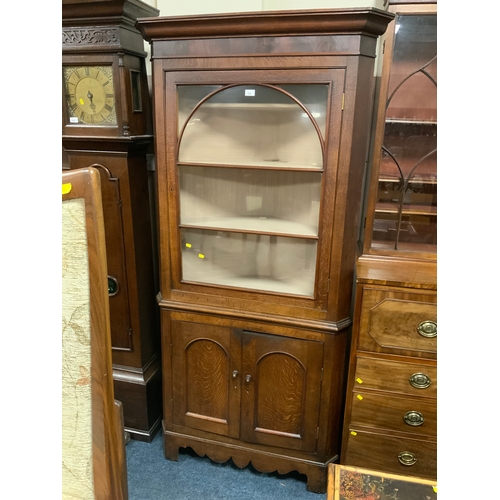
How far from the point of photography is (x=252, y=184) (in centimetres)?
146

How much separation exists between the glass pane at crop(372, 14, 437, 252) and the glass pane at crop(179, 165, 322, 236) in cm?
24

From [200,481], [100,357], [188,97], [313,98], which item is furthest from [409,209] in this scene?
[200,481]

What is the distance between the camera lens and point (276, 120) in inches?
53.2

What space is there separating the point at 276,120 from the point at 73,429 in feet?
3.47

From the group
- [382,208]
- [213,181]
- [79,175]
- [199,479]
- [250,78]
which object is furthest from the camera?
[199,479]

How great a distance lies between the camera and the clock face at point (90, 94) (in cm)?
144

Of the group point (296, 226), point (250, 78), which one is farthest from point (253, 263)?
point (250, 78)

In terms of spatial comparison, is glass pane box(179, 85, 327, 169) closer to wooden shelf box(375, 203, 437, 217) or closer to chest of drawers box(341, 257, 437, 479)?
wooden shelf box(375, 203, 437, 217)

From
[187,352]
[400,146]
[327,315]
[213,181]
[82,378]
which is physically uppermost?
[400,146]

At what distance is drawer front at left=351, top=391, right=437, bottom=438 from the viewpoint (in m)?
1.35

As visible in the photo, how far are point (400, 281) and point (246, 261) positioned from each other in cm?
55

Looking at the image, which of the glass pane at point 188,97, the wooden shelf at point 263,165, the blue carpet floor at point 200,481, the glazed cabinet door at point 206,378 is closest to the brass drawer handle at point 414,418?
the blue carpet floor at point 200,481

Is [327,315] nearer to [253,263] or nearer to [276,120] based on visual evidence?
[253,263]

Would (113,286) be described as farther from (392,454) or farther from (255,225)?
(392,454)
